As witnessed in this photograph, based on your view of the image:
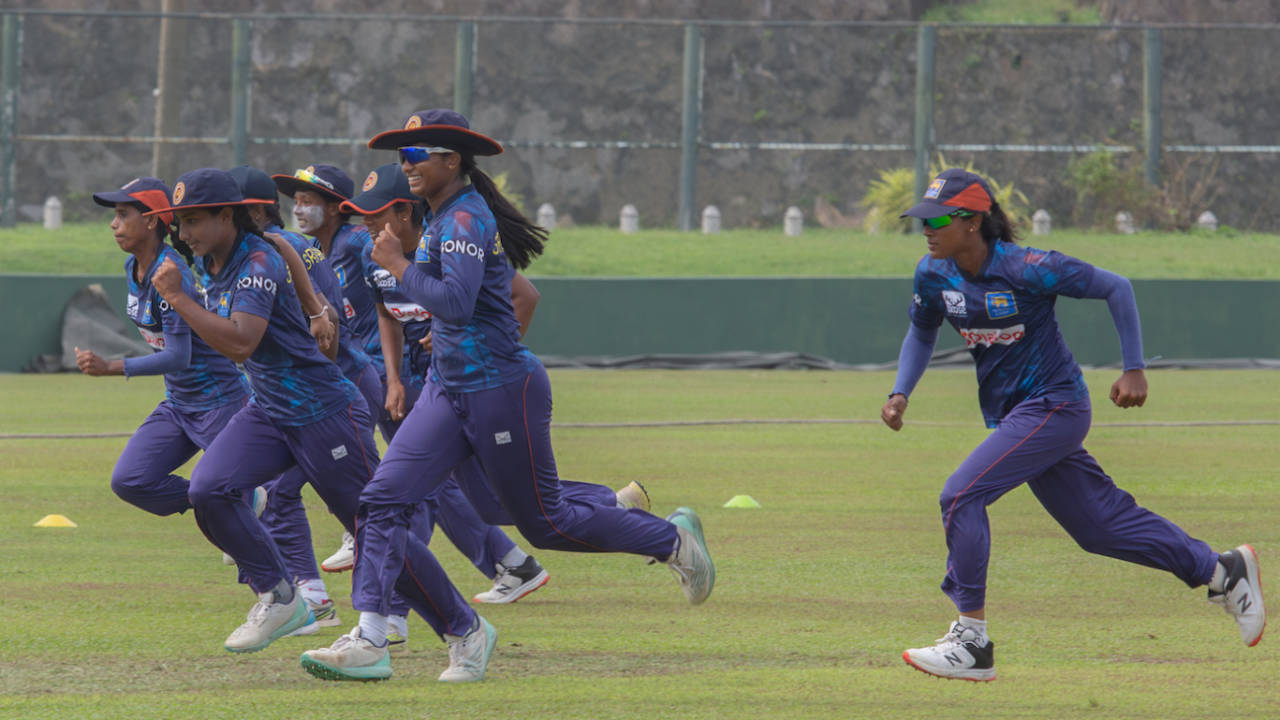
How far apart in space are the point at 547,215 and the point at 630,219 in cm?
123

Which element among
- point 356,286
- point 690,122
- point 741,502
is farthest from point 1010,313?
point 690,122

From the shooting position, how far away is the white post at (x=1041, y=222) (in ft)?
89.4

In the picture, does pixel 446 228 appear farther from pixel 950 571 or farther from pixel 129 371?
pixel 950 571

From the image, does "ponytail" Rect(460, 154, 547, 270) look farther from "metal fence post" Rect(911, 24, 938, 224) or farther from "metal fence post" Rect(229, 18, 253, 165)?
"metal fence post" Rect(911, 24, 938, 224)

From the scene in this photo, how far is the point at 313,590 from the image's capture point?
7.91 m

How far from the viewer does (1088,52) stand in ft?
91.2

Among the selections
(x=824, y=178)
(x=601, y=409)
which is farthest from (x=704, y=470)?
(x=824, y=178)

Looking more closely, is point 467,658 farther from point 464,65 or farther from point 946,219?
point 464,65

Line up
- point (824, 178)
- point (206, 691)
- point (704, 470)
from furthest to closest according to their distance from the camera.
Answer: point (824, 178) → point (704, 470) → point (206, 691)

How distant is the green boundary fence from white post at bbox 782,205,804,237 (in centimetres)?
436

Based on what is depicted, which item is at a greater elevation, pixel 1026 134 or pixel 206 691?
pixel 1026 134

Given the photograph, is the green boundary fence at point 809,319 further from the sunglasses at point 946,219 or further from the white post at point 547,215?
the sunglasses at point 946,219

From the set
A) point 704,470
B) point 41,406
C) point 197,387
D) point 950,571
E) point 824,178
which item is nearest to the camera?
point 950,571

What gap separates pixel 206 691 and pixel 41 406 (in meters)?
11.3
